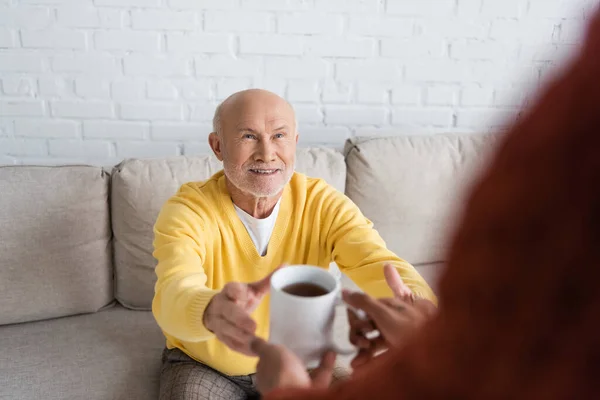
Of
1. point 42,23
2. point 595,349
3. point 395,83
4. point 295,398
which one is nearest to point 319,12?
point 395,83

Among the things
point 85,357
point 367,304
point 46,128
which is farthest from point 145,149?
point 367,304

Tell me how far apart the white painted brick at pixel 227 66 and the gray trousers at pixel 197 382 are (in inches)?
40.5

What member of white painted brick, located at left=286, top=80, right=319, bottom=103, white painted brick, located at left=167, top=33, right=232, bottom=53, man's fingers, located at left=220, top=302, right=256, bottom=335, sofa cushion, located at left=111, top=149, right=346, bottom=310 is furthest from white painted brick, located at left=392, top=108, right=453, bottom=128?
man's fingers, located at left=220, top=302, right=256, bottom=335

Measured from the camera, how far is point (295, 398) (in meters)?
0.61

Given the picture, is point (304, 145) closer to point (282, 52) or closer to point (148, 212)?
point (282, 52)

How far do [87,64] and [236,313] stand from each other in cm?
139

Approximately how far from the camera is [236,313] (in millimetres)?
994

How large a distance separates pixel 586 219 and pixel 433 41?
2.03 meters

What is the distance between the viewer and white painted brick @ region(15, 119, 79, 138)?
6.83ft

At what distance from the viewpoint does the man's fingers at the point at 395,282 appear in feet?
3.90

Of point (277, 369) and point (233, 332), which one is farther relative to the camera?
point (233, 332)

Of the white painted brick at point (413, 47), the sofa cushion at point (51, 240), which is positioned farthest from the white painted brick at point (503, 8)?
the sofa cushion at point (51, 240)

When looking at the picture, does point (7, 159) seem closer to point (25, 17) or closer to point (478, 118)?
point (25, 17)

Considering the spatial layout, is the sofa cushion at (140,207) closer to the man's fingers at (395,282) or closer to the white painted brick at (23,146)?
the white painted brick at (23,146)
